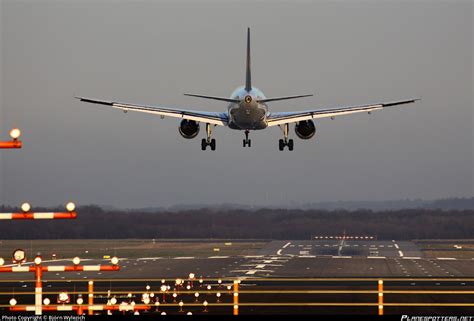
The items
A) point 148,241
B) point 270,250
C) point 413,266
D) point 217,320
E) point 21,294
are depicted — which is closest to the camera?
point 217,320

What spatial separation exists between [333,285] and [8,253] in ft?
154

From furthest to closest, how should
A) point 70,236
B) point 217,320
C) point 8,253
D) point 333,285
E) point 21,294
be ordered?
point 70,236, point 8,253, point 333,285, point 21,294, point 217,320

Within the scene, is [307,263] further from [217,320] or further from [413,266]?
[217,320]

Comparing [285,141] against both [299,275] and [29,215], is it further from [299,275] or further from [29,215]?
[29,215]

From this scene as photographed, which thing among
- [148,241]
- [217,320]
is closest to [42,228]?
[148,241]

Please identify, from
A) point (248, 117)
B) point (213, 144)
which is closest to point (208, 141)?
point (213, 144)

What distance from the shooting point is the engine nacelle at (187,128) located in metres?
84.6

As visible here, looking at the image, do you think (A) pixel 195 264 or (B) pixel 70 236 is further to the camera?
(B) pixel 70 236

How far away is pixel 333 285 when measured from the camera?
83438mm

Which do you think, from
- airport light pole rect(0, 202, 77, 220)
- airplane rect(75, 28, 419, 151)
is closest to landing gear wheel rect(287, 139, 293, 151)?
airplane rect(75, 28, 419, 151)

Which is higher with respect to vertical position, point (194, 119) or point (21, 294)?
point (194, 119)

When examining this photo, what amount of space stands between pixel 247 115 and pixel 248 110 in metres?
0.53

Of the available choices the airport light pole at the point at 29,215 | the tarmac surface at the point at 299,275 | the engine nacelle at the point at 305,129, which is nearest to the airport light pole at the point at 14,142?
the airport light pole at the point at 29,215

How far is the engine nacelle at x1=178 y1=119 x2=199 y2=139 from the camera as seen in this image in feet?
278
